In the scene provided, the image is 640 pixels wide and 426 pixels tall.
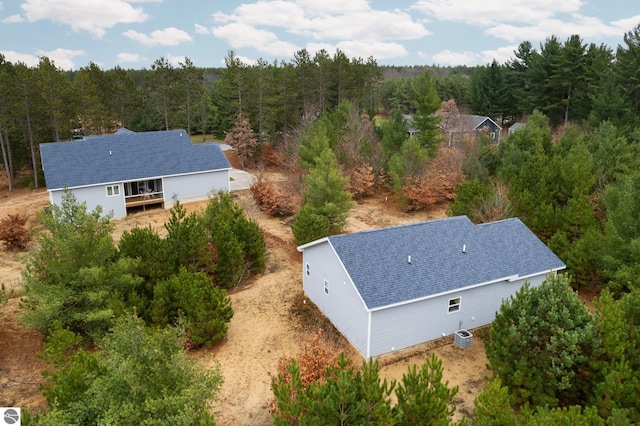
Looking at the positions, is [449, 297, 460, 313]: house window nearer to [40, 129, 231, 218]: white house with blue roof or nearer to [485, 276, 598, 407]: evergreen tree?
[485, 276, 598, 407]: evergreen tree

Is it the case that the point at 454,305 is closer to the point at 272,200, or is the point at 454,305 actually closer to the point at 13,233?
the point at 272,200

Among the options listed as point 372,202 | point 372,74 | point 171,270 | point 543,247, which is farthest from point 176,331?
point 372,74

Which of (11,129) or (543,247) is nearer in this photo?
(543,247)

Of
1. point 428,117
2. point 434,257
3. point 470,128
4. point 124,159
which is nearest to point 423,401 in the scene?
point 434,257

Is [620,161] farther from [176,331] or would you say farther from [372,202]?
[176,331]

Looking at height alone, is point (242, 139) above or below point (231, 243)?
above

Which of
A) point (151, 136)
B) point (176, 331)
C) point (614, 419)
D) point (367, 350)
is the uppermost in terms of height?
point (151, 136)

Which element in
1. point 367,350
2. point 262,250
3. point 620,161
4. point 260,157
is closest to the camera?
point 367,350

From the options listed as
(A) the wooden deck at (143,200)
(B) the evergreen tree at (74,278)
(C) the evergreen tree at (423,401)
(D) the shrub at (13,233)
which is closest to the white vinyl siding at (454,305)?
(C) the evergreen tree at (423,401)
